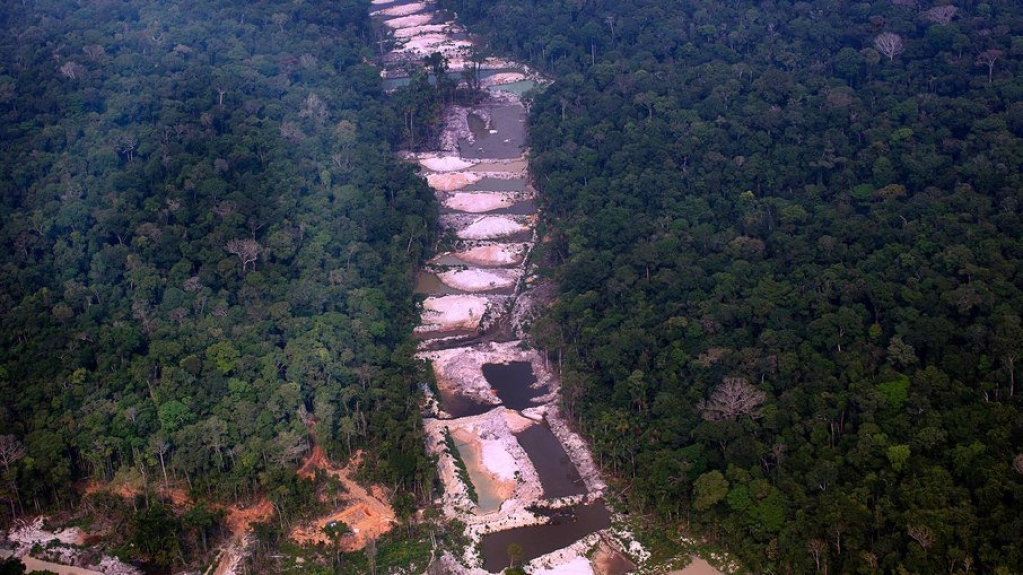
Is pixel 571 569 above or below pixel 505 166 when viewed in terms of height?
below

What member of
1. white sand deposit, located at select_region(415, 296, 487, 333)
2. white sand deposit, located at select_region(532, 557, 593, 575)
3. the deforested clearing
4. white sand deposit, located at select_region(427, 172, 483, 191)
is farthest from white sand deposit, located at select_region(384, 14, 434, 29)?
white sand deposit, located at select_region(532, 557, 593, 575)

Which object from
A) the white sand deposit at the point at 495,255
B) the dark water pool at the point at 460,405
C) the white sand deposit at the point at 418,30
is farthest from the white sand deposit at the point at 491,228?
the white sand deposit at the point at 418,30

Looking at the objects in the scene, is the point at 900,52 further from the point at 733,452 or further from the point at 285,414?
the point at 285,414

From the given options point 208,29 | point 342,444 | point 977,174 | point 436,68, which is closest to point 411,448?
point 342,444

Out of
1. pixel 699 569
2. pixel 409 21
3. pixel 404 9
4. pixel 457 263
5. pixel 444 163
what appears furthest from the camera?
pixel 404 9

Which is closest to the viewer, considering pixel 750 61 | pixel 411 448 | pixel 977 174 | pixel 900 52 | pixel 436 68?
pixel 411 448

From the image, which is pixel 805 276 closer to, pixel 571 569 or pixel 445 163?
pixel 571 569

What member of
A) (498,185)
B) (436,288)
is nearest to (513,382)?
(436,288)
